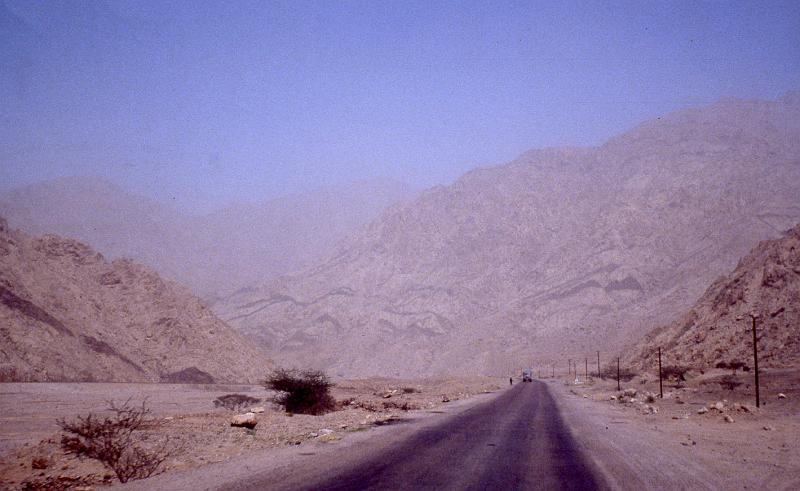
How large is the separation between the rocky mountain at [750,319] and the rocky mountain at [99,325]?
4809 centimetres

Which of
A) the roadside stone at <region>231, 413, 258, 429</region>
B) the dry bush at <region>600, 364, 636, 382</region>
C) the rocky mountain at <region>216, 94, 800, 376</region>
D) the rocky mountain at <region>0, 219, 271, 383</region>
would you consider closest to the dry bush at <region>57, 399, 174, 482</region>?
the roadside stone at <region>231, 413, 258, 429</region>

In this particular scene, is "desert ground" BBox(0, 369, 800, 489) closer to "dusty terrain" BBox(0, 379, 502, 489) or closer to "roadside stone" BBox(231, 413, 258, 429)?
"dusty terrain" BBox(0, 379, 502, 489)

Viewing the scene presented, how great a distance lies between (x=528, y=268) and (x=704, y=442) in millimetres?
134050

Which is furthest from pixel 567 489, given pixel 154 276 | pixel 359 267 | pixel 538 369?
pixel 359 267

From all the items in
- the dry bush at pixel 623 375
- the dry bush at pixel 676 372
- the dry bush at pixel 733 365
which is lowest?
the dry bush at pixel 623 375

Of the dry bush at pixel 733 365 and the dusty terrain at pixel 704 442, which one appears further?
the dry bush at pixel 733 365

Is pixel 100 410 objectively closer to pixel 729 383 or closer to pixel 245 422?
pixel 245 422

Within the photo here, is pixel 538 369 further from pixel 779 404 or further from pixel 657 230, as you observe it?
pixel 779 404

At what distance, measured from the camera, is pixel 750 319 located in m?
49.5

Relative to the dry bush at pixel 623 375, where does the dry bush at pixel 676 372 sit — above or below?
above

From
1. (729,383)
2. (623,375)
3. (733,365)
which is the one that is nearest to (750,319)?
(733,365)

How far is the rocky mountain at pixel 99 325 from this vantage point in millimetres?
42594

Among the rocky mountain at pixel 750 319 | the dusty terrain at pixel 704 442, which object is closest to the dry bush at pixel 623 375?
the rocky mountain at pixel 750 319

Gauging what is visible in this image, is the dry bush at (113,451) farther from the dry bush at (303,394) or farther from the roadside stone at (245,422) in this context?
the dry bush at (303,394)
